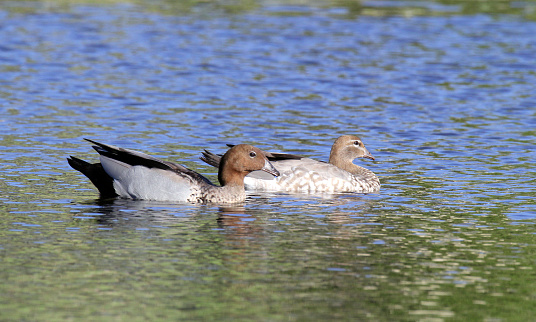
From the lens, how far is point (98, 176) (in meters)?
14.4

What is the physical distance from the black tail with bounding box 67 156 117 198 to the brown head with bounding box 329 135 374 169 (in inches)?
165

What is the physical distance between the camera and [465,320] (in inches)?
354

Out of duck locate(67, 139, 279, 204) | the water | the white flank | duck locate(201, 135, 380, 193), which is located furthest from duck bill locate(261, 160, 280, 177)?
the white flank

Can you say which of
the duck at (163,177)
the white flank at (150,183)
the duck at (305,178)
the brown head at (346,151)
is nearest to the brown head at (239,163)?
the duck at (163,177)

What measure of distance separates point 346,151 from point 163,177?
12.8 ft

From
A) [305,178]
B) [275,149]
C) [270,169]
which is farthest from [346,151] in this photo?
[270,169]

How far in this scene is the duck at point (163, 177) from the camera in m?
14.1

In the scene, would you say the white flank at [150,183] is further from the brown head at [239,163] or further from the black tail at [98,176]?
the brown head at [239,163]

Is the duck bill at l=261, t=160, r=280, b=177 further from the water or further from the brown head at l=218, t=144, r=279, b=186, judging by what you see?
the water

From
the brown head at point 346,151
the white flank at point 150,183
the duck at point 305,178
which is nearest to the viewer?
the white flank at point 150,183

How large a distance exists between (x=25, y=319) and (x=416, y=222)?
5998mm

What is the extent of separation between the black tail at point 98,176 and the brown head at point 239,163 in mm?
1685

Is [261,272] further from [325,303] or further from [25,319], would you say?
[25,319]

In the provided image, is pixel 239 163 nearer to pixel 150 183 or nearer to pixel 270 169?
pixel 270 169
